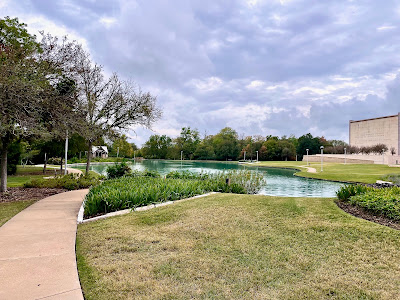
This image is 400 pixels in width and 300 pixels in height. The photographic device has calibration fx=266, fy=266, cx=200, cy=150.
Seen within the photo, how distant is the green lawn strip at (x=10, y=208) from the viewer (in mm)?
5648

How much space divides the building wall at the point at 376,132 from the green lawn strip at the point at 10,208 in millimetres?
60962

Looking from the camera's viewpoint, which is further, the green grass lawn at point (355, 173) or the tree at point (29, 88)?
the green grass lawn at point (355, 173)

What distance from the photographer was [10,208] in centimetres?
659

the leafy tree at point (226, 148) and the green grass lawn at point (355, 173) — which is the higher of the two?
the leafy tree at point (226, 148)

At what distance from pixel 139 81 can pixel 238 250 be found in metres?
11.9

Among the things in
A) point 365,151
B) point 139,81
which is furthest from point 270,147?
point 139,81

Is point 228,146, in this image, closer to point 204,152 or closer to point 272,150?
point 204,152

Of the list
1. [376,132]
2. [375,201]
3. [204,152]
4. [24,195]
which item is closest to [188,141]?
[204,152]

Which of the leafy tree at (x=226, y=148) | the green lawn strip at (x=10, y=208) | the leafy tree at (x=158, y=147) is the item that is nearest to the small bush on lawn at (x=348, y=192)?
the green lawn strip at (x=10, y=208)

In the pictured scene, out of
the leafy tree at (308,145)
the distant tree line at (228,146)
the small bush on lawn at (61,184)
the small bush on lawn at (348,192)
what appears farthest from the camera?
the distant tree line at (228,146)

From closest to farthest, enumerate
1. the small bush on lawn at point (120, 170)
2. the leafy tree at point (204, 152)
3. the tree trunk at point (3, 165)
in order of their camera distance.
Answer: the tree trunk at point (3, 165)
the small bush on lawn at point (120, 170)
the leafy tree at point (204, 152)

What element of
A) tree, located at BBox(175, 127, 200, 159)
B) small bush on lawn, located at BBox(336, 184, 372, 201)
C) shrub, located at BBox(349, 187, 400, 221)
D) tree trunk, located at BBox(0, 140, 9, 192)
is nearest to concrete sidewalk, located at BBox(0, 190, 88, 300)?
tree trunk, located at BBox(0, 140, 9, 192)

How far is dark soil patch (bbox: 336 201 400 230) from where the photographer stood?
15.2ft

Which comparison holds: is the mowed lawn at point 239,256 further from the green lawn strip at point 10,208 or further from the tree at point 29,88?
the tree at point 29,88
